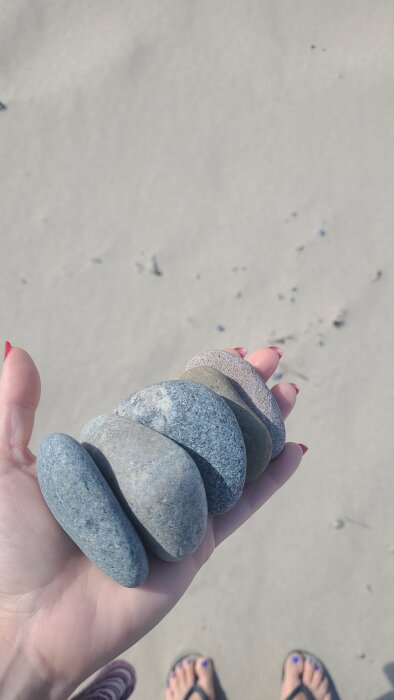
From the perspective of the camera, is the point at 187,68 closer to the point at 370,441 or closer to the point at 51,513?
the point at 370,441

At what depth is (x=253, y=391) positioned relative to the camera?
2.35 m

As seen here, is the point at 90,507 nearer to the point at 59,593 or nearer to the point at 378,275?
the point at 59,593

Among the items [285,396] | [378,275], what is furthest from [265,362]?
[378,275]

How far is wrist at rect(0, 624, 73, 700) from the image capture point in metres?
1.96

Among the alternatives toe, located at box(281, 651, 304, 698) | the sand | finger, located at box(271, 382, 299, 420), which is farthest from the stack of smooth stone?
toe, located at box(281, 651, 304, 698)

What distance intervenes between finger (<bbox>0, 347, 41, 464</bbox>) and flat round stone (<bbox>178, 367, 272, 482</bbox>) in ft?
2.05

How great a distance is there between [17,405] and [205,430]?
0.77 meters

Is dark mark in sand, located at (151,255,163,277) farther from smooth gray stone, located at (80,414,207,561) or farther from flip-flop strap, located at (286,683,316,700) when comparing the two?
flip-flop strap, located at (286,683,316,700)

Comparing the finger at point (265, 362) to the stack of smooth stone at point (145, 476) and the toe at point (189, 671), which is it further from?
the toe at point (189, 671)

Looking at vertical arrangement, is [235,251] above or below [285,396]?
above

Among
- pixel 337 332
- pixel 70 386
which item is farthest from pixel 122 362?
pixel 337 332

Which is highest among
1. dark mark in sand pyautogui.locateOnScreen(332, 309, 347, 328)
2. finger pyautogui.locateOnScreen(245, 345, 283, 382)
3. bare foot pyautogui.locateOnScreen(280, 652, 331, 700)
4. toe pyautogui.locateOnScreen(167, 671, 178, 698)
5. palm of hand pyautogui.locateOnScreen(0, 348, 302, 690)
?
dark mark in sand pyautogui.locateOnScreen(332, 309, 347, 328)

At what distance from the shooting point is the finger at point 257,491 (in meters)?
2.37

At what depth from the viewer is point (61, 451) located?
5.84 ft
